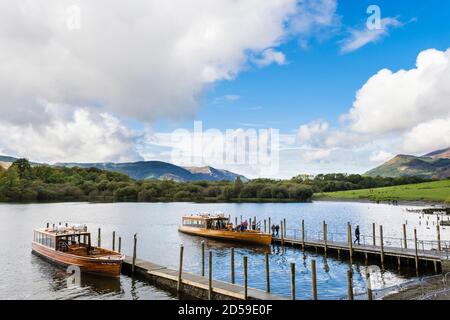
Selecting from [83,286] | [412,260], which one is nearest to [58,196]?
[83,286]

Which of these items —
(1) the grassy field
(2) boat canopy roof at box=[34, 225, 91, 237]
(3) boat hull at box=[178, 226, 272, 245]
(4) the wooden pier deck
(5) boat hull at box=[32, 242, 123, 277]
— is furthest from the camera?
(1) the grassy field

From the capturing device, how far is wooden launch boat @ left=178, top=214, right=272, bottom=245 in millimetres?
52456

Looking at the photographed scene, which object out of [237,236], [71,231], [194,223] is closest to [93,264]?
[71,231]

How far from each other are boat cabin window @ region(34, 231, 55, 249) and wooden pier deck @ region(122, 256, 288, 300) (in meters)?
10.6

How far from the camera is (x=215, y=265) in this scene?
4006 cm

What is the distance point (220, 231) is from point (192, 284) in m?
Answer: 31.5

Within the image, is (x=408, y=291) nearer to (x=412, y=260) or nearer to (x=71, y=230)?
(x=412, y=260)

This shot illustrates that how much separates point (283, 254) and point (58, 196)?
160792mm

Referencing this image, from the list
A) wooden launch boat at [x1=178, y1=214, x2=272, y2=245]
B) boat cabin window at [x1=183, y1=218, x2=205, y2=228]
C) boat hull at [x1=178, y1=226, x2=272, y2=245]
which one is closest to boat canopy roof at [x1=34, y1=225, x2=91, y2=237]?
boat hull at [x1=178, y1=226, x2=272, y2=245]

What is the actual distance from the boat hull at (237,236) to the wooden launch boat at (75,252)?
74.2 feet

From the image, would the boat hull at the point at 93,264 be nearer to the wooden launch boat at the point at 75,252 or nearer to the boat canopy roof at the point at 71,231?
the wooden launch boat at the point at 75,252

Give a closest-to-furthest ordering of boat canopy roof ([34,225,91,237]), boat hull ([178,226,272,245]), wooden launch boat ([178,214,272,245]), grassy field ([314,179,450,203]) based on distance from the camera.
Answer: boat canopy roof ([34,225,91,237])
boat hull ([178,226,272,245])
wooden launch boat ([178,214,272,245])
grassy field ([314,179,450,203])

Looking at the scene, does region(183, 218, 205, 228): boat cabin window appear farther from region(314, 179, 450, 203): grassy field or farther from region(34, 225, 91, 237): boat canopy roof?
region(314, 179, 450, 203): grassy field
